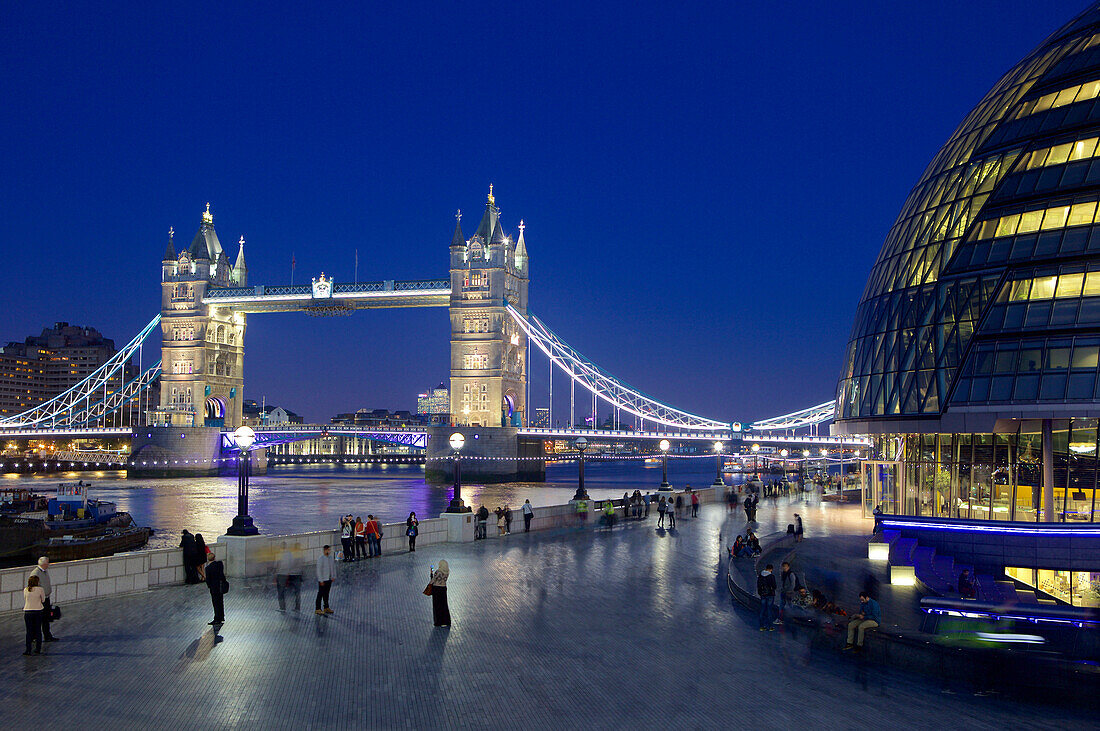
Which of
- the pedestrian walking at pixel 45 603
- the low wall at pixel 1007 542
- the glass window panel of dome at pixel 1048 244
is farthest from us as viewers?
the glass window panel of dome at pixel 1048 244

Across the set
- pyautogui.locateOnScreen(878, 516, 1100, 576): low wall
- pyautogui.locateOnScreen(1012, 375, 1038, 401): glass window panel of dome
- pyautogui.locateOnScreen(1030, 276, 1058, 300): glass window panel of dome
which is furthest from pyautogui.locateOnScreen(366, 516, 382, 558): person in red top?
pyautogui.locateOnScreen(1030, 276, 1058, 300): glass window panel of dome

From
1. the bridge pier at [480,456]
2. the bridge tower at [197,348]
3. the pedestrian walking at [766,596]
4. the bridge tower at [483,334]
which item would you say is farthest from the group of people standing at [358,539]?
the bridge tower at [197,348]

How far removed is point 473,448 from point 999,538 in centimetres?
7459

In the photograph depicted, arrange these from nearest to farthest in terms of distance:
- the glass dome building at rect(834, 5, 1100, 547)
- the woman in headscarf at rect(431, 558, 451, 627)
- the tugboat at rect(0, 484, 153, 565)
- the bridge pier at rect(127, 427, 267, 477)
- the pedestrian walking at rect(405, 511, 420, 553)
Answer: the woman in headscarf at rect(431, 558, 451, 627), the pedestrian walking at rect(405, 511, 420, 553), the glass dome building at rect(834, 5, 1100, 547), the tugboat at rect(0, 484, 153, 565), the bridge pier at rect(127, 427, 267, 477)

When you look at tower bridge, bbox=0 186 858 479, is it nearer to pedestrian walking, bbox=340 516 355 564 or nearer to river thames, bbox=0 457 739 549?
river thames, bbox=0 457 739 549

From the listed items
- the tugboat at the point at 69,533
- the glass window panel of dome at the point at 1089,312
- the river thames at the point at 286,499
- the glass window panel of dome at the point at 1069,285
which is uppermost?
the glass window panel of dome at the point at 1069,285

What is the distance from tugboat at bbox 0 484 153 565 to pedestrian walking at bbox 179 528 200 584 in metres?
17.4

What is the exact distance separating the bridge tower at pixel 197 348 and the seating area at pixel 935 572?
106 metres

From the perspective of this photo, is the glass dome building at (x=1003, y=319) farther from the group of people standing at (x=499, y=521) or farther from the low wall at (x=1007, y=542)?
the group of people standing at (x=499, y=521)

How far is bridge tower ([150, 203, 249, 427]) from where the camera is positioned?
121500 millimetres

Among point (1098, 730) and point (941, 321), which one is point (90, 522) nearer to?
point (941, 321)

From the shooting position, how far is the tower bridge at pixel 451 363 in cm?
10500

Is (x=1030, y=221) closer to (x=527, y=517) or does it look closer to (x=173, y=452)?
(x=527, y=517)

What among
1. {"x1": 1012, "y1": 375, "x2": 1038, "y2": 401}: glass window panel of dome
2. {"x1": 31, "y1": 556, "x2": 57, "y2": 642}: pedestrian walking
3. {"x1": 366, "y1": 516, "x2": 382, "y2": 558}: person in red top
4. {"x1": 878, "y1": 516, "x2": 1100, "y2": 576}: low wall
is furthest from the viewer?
{"x1": 1012, "y1": 375, "x2": 1038, "y2": 401}: glass window panel of dome
